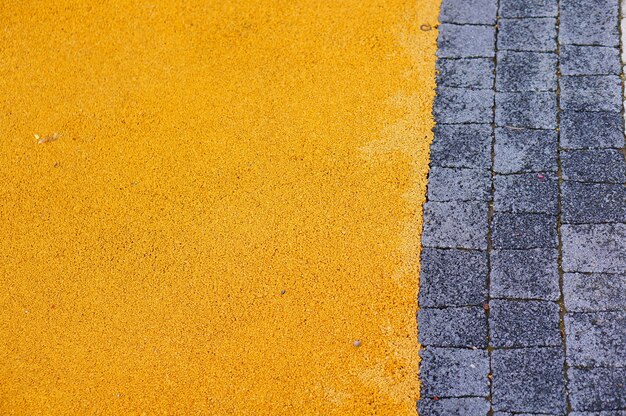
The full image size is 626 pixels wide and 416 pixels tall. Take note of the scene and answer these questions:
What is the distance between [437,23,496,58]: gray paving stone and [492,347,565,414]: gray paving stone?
225 cm

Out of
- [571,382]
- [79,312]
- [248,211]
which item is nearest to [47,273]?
[79,312]

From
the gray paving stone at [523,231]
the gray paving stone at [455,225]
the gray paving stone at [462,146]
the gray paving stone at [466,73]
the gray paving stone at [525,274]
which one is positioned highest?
the gray paving stone at [466,73]

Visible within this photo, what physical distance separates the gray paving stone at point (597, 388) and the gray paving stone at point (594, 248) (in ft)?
1.99

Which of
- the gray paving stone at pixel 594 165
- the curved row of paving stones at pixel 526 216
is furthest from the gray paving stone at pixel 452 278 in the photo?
the gray paving stone at pixel 594 165

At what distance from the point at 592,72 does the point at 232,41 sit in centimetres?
262

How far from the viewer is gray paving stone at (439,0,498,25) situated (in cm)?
524

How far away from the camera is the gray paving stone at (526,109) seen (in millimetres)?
4695

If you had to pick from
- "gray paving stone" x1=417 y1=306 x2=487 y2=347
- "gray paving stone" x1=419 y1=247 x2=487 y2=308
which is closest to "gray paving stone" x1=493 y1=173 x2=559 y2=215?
"gray paving stone" x1=419 y1=247 x2=487 y2=308

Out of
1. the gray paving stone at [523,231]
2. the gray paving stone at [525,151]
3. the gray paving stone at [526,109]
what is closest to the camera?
the gray paving stone at [523,231]

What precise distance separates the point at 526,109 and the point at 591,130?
440 millimetres

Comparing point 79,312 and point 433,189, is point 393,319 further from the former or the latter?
point 79,312

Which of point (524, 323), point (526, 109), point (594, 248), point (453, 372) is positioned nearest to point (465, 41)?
point (526, 109)

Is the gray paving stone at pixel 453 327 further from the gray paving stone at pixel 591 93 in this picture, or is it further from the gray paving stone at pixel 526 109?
the gray paving stone at pixel 591 93

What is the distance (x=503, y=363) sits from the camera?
3873 millimetres
